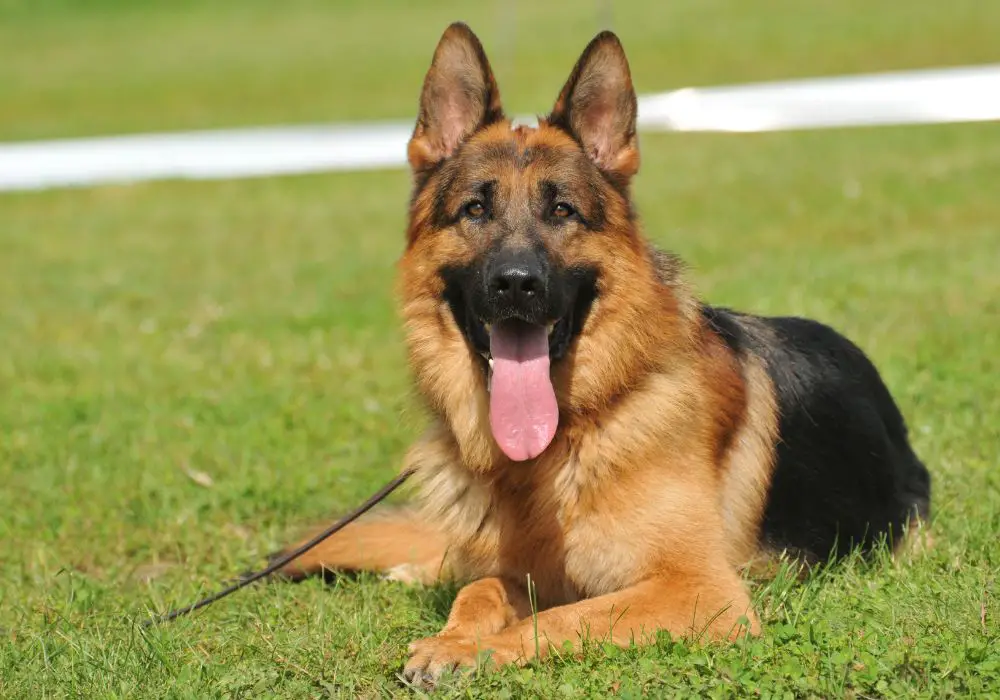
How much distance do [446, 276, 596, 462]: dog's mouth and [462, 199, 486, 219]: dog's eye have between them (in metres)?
0.42

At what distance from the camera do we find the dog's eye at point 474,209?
476cm

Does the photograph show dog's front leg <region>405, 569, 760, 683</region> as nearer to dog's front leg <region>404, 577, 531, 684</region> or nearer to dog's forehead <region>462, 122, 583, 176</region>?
dog's front leg <region>404, 577, 531, 684</region>

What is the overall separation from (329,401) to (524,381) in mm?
3664

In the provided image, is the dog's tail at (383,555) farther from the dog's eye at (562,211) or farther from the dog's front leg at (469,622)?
the dog's eye at (562,211)

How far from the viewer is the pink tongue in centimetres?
454

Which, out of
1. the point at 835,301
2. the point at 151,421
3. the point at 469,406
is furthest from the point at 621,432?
the point at 835,301

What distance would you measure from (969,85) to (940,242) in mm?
9730

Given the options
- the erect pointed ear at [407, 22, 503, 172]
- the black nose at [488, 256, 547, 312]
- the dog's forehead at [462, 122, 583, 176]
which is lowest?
the black nose at [488, 256, 547, 312]

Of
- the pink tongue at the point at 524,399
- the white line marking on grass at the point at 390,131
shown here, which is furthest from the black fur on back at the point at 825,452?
the white line marking on grass at the point at 390,131

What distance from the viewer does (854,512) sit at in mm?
5125

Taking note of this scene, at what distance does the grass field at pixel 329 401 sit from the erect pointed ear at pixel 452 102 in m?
1.13

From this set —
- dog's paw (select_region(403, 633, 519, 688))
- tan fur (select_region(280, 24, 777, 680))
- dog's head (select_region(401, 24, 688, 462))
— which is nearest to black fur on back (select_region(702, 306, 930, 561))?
tan fur (select_region(280, 24, 777, 680))

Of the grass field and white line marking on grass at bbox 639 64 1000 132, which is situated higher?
white line marking on grass at bbox 639 64 1000 132

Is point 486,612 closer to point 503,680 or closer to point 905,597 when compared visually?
point 503,680
